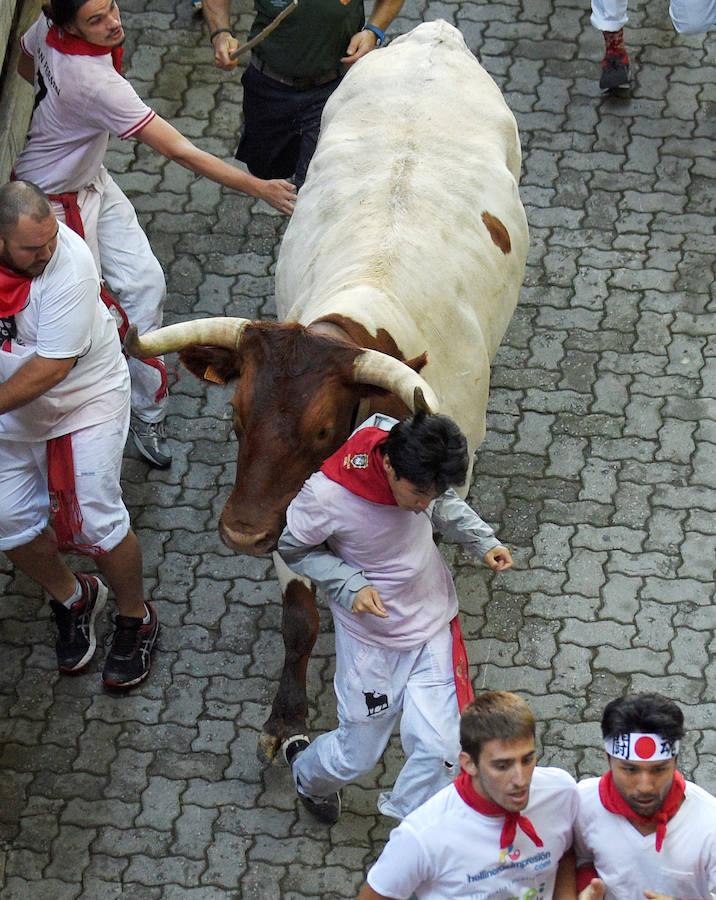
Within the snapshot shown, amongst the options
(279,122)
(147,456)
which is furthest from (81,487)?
(279,122)

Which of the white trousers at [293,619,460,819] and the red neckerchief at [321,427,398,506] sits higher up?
the red neckerchief at [321,427,398,506]

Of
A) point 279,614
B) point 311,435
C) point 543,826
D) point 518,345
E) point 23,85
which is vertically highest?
point 23,85

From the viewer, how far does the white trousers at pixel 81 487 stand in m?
5.90

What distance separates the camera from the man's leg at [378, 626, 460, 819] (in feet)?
16.1

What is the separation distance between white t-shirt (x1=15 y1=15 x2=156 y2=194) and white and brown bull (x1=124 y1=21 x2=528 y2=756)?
98 centimetres

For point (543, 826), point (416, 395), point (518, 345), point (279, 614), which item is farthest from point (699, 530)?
point (543, 826)

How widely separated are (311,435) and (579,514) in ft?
7.71

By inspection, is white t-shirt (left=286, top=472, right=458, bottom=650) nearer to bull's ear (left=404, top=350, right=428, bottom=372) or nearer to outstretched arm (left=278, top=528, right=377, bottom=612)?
outstretched arm (left=278, top=528, right=377, bottom=612)

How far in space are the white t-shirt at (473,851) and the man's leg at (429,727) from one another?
864mm

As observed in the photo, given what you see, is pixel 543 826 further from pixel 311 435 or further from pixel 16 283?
pixel 16 283

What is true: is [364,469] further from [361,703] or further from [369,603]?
[361,703]

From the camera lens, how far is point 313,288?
617cm

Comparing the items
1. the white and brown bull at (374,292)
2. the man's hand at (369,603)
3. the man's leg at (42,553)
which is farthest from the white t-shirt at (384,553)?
the man's leg at (42,553)

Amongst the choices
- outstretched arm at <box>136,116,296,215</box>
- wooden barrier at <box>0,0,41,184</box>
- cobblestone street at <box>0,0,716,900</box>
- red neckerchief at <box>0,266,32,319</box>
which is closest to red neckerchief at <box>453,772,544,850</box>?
cobblestone street at <box>0,0,716,900</box>
